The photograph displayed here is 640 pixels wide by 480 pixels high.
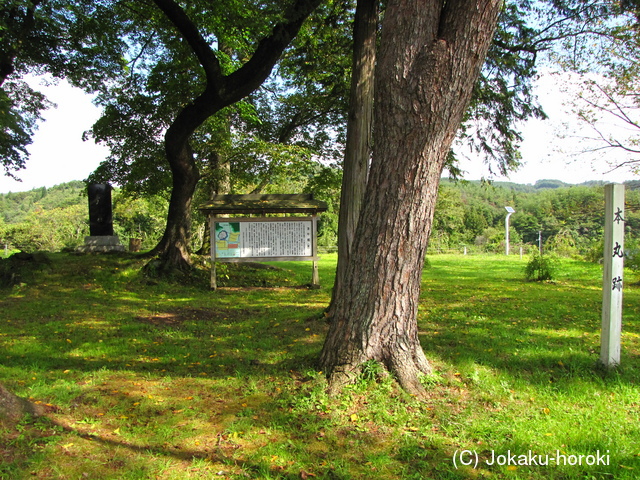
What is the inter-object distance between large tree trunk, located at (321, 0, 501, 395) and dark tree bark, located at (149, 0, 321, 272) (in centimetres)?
475

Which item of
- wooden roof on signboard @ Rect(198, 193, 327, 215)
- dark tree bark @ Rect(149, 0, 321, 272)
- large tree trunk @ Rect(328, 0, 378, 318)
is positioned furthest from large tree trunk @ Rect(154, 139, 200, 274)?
large tree trunk @ Rect(328, 0, 378, 318)

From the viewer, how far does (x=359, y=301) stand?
11.9 ft

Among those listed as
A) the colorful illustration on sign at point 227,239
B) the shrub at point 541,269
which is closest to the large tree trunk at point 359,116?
the colorful illustration on sign at point 227,239

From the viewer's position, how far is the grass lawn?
2.72 meters

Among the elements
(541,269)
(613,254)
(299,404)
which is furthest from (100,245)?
(541,269)

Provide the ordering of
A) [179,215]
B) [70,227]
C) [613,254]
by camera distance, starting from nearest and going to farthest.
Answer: [613,254] < [179,215] < [70,227]

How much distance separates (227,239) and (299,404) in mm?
7551

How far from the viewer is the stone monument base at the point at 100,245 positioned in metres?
13.2

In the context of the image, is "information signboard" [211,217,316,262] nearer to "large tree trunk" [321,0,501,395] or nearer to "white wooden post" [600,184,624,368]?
"large tree trunk" [321,0,501,395]

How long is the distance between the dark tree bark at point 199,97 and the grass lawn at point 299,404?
16.7 feet

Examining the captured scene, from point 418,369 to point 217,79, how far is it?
8.58 metres

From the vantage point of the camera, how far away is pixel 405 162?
135 inches

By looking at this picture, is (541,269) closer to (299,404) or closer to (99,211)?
(299,404)

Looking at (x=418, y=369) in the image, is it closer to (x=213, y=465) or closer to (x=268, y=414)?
(x=268, y=414)
